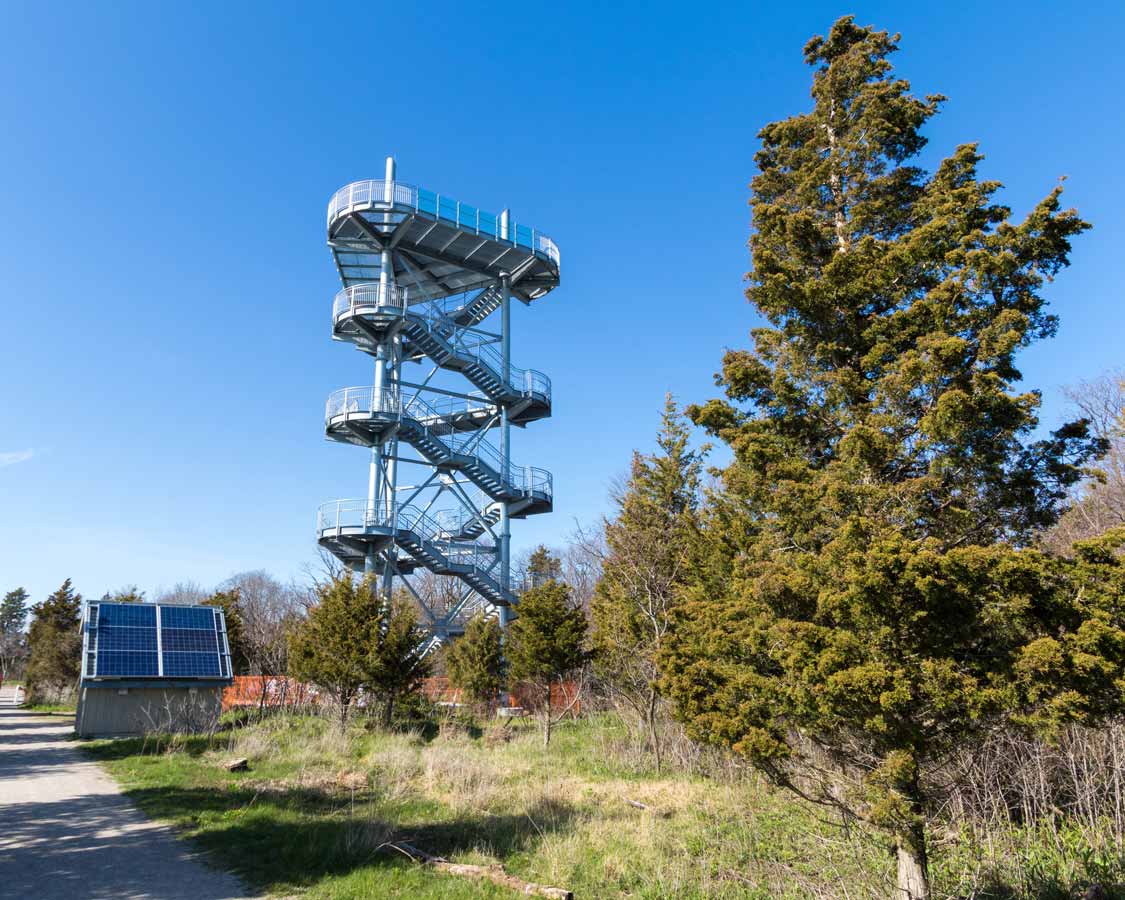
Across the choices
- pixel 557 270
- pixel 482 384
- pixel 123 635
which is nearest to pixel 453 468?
pixel 482 384

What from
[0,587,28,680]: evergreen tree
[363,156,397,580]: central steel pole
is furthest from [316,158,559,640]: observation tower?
[0,587,28,680]: evergreen tree

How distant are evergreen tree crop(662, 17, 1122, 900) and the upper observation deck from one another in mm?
19370

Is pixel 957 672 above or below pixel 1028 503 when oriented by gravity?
below

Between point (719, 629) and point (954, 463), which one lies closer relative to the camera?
point (954, 463)

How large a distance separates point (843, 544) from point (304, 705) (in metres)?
22.0

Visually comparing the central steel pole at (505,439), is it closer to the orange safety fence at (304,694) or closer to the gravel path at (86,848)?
the orange safety fence at (304,694)

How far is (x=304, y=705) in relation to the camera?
931 inches

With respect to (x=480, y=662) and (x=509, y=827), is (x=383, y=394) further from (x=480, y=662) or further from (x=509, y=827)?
(x=509, y=827)

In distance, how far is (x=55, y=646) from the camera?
34125 millimetres

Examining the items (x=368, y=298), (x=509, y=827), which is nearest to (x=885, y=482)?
(x=509, y=827)

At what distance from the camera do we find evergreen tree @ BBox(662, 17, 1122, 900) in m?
5.88

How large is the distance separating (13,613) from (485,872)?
108 meters

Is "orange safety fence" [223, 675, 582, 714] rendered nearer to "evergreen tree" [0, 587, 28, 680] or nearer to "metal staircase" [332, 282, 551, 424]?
"metal staircase" [332, 282, 551, 424]

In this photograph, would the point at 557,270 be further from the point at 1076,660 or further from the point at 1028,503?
the point at 1076,660
